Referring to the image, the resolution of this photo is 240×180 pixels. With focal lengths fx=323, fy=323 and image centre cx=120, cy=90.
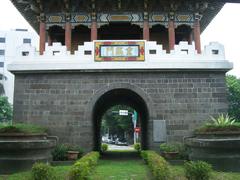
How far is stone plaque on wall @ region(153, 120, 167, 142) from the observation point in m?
11.1

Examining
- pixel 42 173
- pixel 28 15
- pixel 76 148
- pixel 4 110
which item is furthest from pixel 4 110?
pixel 42 173

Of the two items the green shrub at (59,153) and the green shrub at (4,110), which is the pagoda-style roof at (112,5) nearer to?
the green shrub at (59,153)

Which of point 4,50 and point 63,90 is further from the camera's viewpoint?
point 4,50

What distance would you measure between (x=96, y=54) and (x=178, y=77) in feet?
9.95

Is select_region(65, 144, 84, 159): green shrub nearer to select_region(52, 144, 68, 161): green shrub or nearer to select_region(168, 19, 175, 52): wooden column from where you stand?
select_region(52, 144, 68, 161): green shrub

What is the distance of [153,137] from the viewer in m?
11.2

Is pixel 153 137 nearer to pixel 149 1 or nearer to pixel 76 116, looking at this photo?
pixel 76 116

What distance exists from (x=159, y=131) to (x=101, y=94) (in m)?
2.40

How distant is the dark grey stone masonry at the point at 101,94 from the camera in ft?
36.9

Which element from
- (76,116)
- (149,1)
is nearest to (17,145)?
(76,116)

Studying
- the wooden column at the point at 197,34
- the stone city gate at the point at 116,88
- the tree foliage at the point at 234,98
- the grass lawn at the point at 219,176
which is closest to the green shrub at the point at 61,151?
the stone city gate at the point at 116,88

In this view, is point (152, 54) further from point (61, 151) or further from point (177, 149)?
point (61, 151)

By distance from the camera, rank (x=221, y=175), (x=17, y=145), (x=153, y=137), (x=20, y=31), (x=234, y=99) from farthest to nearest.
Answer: (x=20, y=31) → (x=234, y=99) → (x=153, y=137) → (x=17, y=145) → (x=221, y=175)

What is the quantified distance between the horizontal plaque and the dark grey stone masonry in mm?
551
